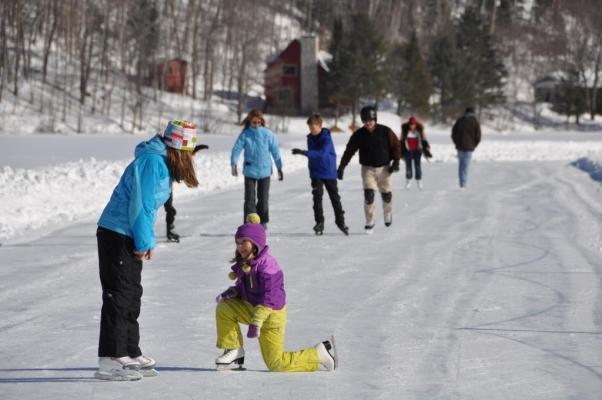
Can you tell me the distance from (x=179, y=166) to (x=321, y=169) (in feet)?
24.6

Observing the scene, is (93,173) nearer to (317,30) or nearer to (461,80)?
(461,80)

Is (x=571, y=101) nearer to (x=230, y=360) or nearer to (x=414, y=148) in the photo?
(x=414, y=148)

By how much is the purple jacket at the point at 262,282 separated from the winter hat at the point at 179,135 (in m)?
0.73

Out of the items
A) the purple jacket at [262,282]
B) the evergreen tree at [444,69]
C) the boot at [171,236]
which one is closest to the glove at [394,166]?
the boot at [171,236]

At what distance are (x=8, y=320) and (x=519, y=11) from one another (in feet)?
376

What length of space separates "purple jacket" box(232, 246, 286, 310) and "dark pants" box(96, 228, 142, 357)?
0.58 metres

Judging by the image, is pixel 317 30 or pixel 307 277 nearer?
pixel 307 277

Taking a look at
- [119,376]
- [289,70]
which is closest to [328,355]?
[119,376]

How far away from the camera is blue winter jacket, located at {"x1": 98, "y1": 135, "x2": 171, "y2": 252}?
527 centimetres

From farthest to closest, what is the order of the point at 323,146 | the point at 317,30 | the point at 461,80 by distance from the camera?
the point at 317,30 < the point at 461,80 < the point at 323,146

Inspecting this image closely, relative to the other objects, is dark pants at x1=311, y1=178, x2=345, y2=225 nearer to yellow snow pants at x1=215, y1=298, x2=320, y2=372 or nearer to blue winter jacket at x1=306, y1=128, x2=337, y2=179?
blue winter jacket at x1=306, y1=128, x2=337, y2=179

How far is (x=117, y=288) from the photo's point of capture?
5406mm

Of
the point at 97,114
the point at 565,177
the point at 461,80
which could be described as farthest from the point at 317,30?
the point at 565,177

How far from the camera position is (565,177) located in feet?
76.5
